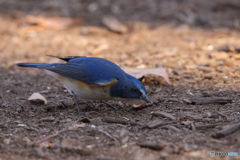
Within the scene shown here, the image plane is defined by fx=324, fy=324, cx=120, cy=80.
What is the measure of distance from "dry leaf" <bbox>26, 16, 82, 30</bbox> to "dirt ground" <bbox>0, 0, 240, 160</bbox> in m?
0.12

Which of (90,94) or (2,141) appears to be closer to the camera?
(2,141)

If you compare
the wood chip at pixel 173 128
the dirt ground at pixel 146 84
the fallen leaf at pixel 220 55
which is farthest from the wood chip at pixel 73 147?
the fallen leaf at pixel 220 55

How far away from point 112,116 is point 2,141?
1601 millimetres

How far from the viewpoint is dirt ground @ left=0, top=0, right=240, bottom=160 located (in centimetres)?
362

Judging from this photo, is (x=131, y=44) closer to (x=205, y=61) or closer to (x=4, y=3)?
(x=205, y=61)

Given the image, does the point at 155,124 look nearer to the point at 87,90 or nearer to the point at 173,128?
the point at 173,128

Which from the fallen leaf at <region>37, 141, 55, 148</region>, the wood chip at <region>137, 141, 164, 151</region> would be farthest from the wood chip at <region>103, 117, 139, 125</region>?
the fallen leaf at <region>37, 141, 55, 148</region>

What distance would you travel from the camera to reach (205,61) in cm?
646

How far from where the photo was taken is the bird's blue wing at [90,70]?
189 inches

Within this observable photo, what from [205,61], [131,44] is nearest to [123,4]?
[131,44]

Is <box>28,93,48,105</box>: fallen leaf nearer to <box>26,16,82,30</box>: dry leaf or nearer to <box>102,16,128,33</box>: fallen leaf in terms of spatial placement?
<box>102,16,128,33</box>: fallen leaf

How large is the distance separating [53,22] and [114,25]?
1.79 m

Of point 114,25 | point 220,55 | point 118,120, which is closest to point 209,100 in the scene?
point 118,120

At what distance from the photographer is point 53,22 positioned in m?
9.08
